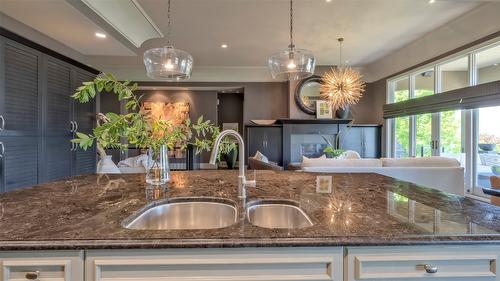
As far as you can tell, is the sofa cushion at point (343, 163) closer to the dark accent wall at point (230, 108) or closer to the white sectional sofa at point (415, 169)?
the white sectional sofa at point (415, 169)

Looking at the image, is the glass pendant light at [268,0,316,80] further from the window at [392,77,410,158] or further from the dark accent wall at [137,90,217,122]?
the dark accent wall at [137,90,217,122]

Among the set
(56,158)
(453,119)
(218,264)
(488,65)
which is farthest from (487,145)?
(56,158)

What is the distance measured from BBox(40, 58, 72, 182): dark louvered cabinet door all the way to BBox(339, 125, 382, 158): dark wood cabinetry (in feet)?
18.4

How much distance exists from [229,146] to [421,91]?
5.09 m

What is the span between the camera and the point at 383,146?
6543 millimetres

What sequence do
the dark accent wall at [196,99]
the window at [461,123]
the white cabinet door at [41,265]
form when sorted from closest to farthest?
Answer: the white cabinet door at [41,265], the window at [461,123], the dark accent wall at [196,99]

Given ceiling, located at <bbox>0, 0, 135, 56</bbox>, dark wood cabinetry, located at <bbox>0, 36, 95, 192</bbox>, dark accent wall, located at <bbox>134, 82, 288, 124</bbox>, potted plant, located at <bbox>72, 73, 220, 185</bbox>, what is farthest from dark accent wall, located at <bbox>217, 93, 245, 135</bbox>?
potted plant, located at <bbox>72, 73, 220, 185</bbox>

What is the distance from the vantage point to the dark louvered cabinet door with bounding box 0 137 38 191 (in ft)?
8.79

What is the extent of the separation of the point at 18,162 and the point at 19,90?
76 centimetres

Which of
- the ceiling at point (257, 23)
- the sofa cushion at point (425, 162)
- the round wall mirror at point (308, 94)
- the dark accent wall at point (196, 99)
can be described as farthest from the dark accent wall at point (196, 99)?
the sofa cushion at point (425, 162)

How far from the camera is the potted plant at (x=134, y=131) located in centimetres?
130

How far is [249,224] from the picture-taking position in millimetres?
931

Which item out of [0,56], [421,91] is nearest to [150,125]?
[0,56]

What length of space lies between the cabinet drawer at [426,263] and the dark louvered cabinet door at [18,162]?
3.30m
